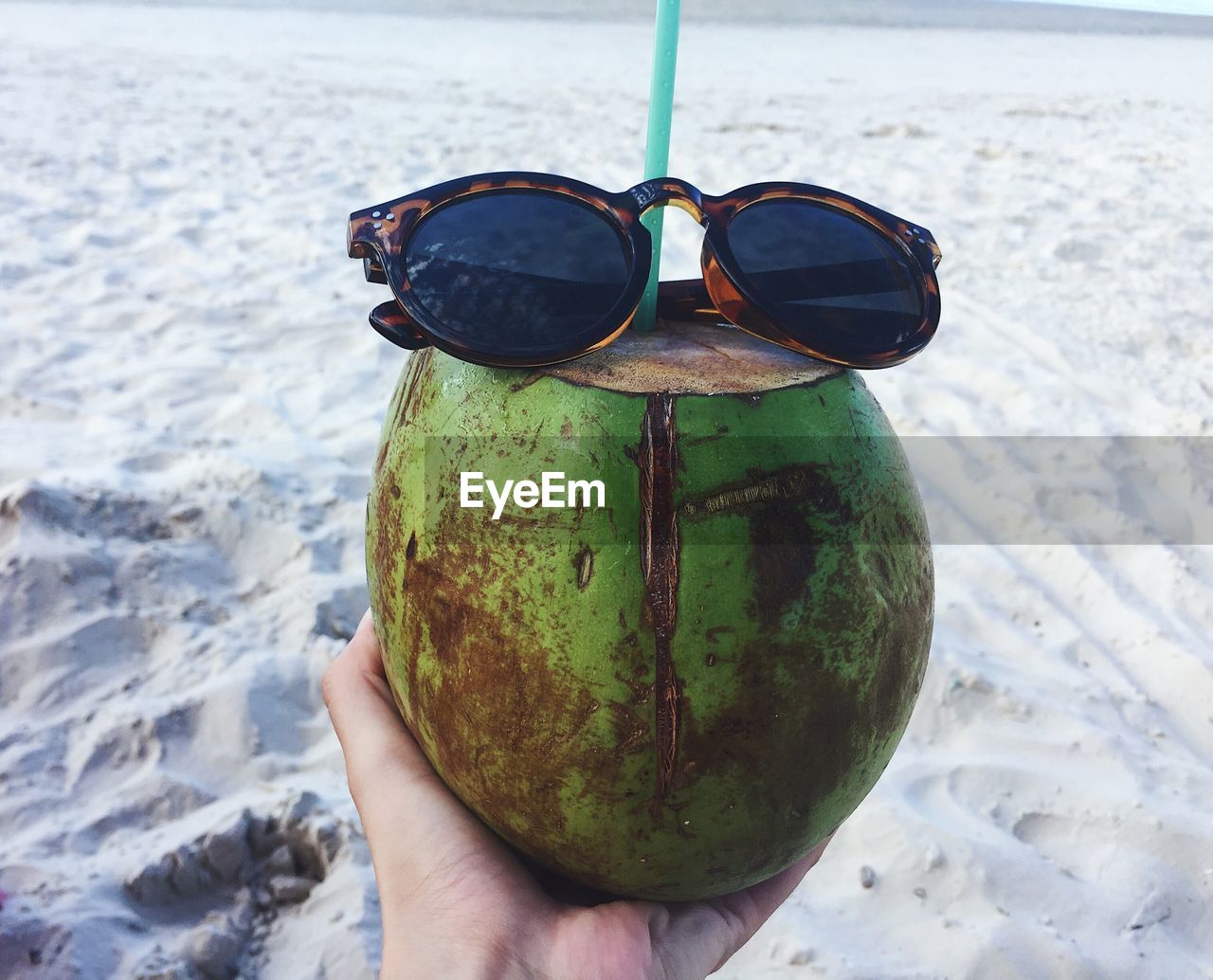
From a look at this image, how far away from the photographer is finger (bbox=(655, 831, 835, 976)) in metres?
1.28

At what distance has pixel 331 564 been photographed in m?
2.68

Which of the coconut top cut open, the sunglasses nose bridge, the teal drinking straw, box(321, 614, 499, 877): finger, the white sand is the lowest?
the white sand

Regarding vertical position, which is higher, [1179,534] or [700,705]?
[700,705]

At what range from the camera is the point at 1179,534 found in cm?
292

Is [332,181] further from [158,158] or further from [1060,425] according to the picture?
[1060,425]

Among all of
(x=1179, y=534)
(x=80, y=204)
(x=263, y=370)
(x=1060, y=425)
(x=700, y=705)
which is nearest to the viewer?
(x=700, y=705)

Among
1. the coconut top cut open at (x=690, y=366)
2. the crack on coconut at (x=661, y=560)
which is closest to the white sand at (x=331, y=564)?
Result: the crack on coconut at (x=661, y=560)

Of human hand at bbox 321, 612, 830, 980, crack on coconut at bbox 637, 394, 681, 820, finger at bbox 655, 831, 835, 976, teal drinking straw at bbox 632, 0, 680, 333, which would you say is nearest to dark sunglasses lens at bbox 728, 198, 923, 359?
teal drinking straw at bbox 632, 0, 680, 333

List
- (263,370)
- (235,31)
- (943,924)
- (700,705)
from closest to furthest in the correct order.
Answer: (700,705)
(943,924)
(263,370)
(235,31)

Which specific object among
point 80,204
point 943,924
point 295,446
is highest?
point 80,204

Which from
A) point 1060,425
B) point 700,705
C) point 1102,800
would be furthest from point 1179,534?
point 700,705

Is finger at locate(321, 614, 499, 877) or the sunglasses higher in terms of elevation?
the sunglasses

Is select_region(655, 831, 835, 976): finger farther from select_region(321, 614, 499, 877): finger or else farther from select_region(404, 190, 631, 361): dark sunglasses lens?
select_region(404, 190, 631, 361): dark sunglasses lens

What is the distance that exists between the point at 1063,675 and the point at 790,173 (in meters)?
4.44
